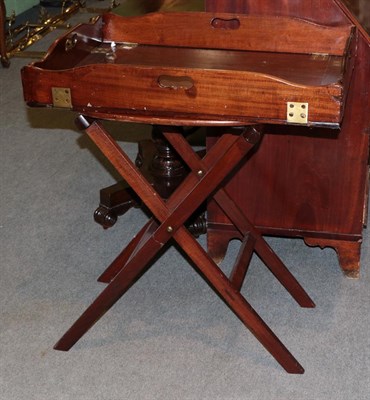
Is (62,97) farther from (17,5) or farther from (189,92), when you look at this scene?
(17,5)

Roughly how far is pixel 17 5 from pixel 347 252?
354 centimetres

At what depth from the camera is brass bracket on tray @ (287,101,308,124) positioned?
1927 millimetres

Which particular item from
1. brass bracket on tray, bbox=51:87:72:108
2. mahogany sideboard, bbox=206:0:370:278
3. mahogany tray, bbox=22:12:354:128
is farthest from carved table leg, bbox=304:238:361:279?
brass bracket on tray, bbox=51:87:72:108

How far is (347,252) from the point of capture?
8.94 ft

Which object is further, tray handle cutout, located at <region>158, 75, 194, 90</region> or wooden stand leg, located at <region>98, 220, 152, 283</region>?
wooden stand leg, located at <region>98, 220, 152, 283</region>

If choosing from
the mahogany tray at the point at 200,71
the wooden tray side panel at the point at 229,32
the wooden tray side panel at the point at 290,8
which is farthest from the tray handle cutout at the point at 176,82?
the wooden tray side panel at the point at 290,8

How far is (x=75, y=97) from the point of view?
6.81 ft

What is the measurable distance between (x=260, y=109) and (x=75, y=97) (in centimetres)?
46

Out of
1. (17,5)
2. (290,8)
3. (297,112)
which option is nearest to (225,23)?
(290,8)

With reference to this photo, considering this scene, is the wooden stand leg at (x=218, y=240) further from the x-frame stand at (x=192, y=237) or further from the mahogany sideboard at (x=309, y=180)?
the x-frame stand at (x=192, y=237)

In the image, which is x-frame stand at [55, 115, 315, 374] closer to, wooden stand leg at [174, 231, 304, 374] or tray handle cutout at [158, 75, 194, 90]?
wooden stand leg at [174, 231, 304, 374]

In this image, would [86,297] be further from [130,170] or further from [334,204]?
[334,204]

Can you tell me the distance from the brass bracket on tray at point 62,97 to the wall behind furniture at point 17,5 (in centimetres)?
350

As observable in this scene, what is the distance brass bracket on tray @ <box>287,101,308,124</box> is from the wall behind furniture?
12.5ft
